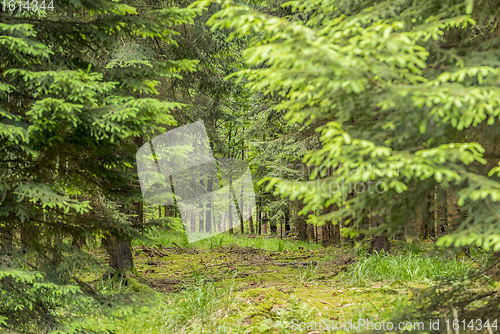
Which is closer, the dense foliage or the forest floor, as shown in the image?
the dense foliage

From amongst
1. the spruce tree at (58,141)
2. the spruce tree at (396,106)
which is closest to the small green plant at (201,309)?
the spruce tree at (58,141)

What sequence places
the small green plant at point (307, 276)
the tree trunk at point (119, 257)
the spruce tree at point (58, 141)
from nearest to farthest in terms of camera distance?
the spruce tree at point (58, 141)
the small green plant at point (307, 276)
the tree trunk at point (119, 257)

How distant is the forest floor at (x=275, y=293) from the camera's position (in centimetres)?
438

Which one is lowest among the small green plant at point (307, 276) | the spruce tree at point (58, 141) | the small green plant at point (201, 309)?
the small green plant at point (307, 276)

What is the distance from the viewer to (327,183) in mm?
2518

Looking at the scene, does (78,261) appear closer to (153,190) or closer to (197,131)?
(153,190)

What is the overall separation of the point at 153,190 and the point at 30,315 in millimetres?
1893

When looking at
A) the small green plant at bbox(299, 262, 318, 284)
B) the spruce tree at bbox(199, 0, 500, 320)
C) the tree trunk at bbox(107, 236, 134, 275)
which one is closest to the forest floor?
the small green plant at bbox(299, 262, 318, 284)
